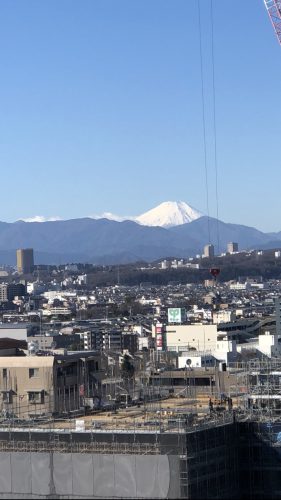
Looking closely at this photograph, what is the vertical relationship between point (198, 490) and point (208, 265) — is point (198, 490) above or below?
below

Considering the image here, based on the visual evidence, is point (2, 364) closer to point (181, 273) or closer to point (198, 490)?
point (198, 490)

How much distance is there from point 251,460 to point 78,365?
11.2 metres

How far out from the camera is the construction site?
16.8m

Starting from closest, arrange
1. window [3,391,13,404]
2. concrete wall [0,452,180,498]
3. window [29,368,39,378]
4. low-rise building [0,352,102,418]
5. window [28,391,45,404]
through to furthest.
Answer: concrete wall [0,452,180,498], low-rise building [0,352,102,418], window [3,391,13,404], window [28,391,45,404], window [29,368,39,378]

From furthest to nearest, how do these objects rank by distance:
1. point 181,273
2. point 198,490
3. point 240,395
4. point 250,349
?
point 181,273, point 250,349, point 240,395, point 198,490

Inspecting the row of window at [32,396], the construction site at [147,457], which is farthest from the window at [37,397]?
the construction site at [147,457]

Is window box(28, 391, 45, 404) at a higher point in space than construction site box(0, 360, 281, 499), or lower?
higher

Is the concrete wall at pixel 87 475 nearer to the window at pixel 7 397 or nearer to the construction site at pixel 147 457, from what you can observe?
the construction site at pixel 147 457

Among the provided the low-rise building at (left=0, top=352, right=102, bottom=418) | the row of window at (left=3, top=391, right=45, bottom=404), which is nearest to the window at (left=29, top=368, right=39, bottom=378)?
the low-rise building at (left=0, top=352, right=102, bottom=418)

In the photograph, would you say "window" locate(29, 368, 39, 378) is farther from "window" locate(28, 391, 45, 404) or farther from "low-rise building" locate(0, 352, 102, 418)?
"window" locate(28, 391, 45, 404)

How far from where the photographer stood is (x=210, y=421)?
18.0m

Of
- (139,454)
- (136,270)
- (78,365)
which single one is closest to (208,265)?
(136,270)

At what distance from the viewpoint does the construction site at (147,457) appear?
663 inches

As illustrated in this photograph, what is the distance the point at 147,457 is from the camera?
16938 mm
